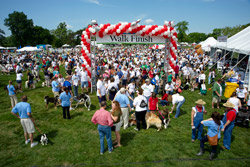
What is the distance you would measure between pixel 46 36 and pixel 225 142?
85.8 meters

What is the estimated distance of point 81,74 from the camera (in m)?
10.0

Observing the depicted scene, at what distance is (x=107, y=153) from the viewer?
473 cm

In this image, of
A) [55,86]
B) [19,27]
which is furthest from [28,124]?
[19,27]

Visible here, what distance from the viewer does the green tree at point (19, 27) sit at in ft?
231

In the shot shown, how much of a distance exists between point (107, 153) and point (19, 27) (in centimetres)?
8601

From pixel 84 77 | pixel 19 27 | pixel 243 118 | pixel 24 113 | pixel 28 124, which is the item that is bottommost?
pixel 243 118

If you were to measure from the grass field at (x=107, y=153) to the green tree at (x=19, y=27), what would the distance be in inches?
3139

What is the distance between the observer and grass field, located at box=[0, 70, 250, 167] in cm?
441

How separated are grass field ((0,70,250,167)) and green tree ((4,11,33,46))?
3139 inches

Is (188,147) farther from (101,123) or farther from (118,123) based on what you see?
(101,123)

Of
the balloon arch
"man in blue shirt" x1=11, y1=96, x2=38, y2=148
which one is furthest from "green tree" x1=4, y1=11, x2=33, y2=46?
"man in blue shirt" x1=11, y1=96, x2=38, y2=148

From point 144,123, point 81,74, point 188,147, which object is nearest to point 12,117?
point 81,74

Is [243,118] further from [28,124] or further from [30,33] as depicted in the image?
[30,33]

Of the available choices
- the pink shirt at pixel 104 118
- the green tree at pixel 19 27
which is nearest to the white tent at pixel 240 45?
the pink shirt at pixel 104 118
